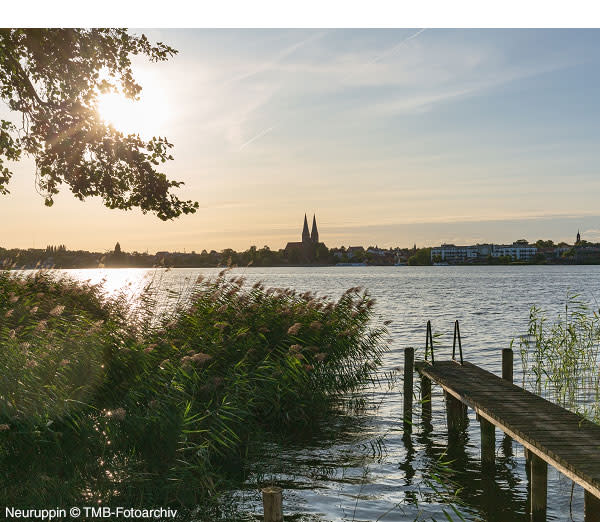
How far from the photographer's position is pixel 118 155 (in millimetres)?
14492

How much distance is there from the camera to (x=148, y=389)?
28.3 ft

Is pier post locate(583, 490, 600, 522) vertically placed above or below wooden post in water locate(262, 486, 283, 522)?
below

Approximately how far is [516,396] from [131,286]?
8147 mm

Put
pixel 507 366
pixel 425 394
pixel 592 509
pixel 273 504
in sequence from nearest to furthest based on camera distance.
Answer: pixel 273 504 → pixel 592 509 → pixel 507 366 → pixel 425 394

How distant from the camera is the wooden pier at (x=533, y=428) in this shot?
23.4 ft

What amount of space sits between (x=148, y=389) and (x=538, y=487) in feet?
18.0

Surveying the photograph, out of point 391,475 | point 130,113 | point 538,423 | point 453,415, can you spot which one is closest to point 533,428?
point 538,423

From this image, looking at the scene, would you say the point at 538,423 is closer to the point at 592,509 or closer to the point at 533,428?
the point at 533,428

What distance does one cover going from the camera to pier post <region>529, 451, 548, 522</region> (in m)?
8.16

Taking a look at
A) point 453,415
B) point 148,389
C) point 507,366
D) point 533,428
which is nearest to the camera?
point 533,428

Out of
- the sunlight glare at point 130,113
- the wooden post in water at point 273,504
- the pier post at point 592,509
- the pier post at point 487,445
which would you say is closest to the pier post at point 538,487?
the pier post at point 592,509

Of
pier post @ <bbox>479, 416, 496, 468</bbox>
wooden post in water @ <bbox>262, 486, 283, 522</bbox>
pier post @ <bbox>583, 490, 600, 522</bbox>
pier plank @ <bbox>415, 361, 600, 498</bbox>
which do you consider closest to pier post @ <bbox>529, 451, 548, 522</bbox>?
Answer: pier plank @ <bbox>415, 361, 600, 498</bbox>

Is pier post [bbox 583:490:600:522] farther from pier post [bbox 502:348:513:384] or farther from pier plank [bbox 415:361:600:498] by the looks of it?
pier post [bbox 502:348:513:384]
